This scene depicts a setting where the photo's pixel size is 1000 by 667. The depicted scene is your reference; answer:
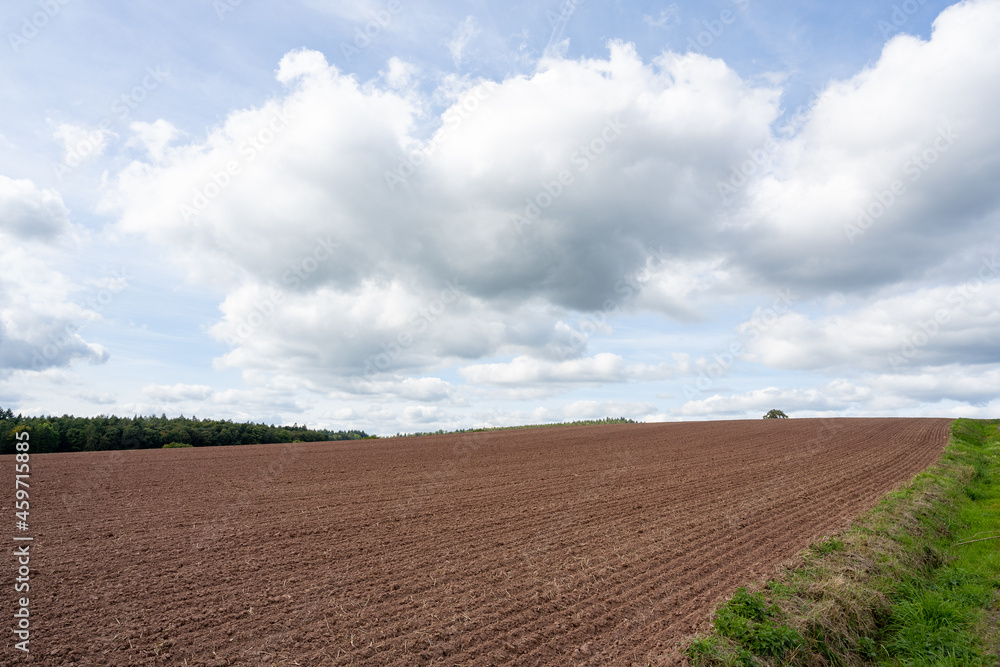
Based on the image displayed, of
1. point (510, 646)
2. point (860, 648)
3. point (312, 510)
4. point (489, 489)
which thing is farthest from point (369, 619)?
point (489, 489)

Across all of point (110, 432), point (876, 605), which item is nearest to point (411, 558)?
point (876, 605)

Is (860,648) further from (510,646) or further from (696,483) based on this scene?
(696,483)

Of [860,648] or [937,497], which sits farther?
[937,497]

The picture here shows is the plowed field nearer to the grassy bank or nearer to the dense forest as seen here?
the grassy bank

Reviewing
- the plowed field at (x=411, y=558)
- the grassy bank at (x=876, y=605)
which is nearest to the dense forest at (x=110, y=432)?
the plowed field at (x=411, y=558)

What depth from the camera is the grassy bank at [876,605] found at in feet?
22.6

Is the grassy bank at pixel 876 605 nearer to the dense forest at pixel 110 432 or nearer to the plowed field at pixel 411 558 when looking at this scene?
the plowed field at pixel 411 558

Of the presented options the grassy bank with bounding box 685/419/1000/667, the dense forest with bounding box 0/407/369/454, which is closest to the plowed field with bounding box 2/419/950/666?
the grassy bank with bounding box 685/419/1000/667

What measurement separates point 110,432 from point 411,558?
49.9 m

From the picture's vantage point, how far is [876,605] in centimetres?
821

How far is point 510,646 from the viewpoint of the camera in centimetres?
678

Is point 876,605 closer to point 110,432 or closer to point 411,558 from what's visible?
point 411,558

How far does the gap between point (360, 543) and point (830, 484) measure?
15724mm

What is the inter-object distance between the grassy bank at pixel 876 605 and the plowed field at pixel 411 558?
2.10 feet
